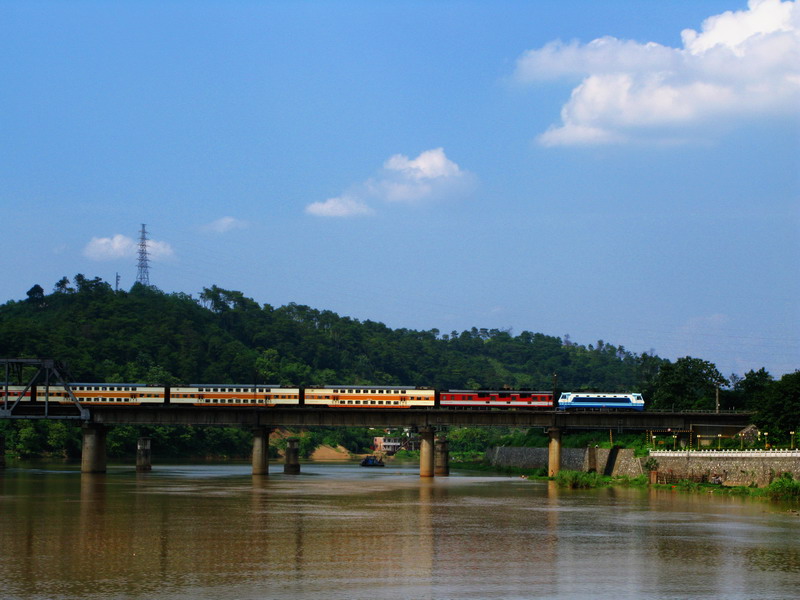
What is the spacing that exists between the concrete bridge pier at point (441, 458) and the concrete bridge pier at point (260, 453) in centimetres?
2296

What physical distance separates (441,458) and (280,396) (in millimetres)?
23671

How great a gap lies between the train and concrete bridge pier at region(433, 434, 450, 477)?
10.6m

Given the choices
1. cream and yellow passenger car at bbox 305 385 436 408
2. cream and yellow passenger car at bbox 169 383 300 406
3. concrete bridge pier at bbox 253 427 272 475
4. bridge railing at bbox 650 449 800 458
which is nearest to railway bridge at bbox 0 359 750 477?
concrete bridge pier at bbox 253 427 272 475

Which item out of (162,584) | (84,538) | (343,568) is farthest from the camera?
(84,538)

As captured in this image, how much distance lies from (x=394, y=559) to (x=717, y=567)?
510 inches

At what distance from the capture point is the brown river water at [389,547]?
34.5m

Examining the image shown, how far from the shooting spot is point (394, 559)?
41594mm

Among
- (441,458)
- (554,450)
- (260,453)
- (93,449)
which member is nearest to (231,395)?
(260,453)

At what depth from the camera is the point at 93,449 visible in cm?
12075

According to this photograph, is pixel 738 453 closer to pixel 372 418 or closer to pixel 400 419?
pixel 400 419

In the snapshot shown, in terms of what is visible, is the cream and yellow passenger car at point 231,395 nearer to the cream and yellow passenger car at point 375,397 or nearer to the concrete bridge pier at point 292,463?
the cream and yellow passenger car at point 375,397

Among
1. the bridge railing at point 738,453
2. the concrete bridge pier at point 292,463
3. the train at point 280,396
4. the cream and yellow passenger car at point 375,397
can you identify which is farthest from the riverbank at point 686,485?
the concrete bridge pier at point 292,463

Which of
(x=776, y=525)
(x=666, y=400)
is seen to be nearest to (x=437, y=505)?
(x=776, y=525)

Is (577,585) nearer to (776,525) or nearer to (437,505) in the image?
(776,525)
